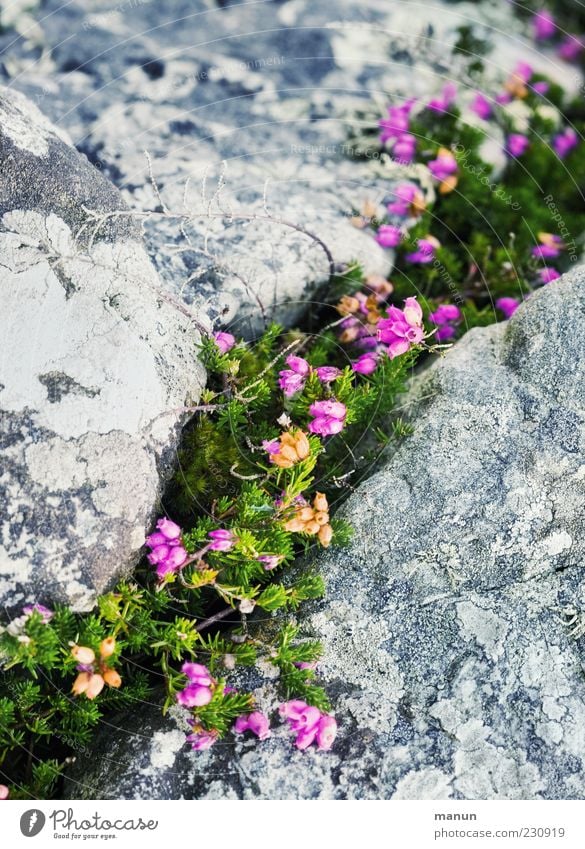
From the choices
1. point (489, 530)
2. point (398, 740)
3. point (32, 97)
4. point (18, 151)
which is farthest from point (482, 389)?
point (32, 97)

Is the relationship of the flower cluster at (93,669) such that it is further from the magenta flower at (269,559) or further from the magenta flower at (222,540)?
the magenta flower at (269,559)

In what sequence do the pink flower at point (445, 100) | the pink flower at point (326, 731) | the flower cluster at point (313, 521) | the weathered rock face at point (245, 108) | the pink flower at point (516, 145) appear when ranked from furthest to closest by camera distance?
1. the pink flower at point (516, 145)
2. the pink flower at point (445, 100)
3. the weathered rock face at point (245, 108)
4. the flower cluster at point (313, 521)
5. the pink flower at point (326, 731)

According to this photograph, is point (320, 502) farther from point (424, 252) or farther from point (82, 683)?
point (424, 252)

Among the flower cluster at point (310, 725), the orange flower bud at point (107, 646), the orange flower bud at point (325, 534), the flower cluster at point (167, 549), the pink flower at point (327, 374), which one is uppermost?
the pink flower at point (327, 374)

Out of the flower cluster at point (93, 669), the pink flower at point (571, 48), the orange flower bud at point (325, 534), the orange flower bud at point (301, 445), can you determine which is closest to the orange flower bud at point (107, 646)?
the flower cluster at point (93, 669)

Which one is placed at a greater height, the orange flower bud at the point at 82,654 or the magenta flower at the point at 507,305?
the magenta flower at the point at 507,305

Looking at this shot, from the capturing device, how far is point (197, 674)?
137 inches

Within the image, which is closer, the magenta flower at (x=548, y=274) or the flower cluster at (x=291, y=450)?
the flower cluster at (x=291, y=450)

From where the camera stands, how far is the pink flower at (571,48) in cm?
820

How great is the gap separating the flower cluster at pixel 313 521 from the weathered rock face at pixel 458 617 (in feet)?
1.26

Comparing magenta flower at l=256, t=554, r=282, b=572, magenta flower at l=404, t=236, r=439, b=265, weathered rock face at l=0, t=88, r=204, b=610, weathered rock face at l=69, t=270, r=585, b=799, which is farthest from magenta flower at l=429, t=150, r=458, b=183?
magenta flower at l=256, t=554, r=282, b=572

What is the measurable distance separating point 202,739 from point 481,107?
217 inches

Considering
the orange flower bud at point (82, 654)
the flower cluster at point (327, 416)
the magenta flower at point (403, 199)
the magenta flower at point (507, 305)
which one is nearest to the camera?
the orange flower bud at point (82, 654)

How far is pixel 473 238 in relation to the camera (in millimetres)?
6008
